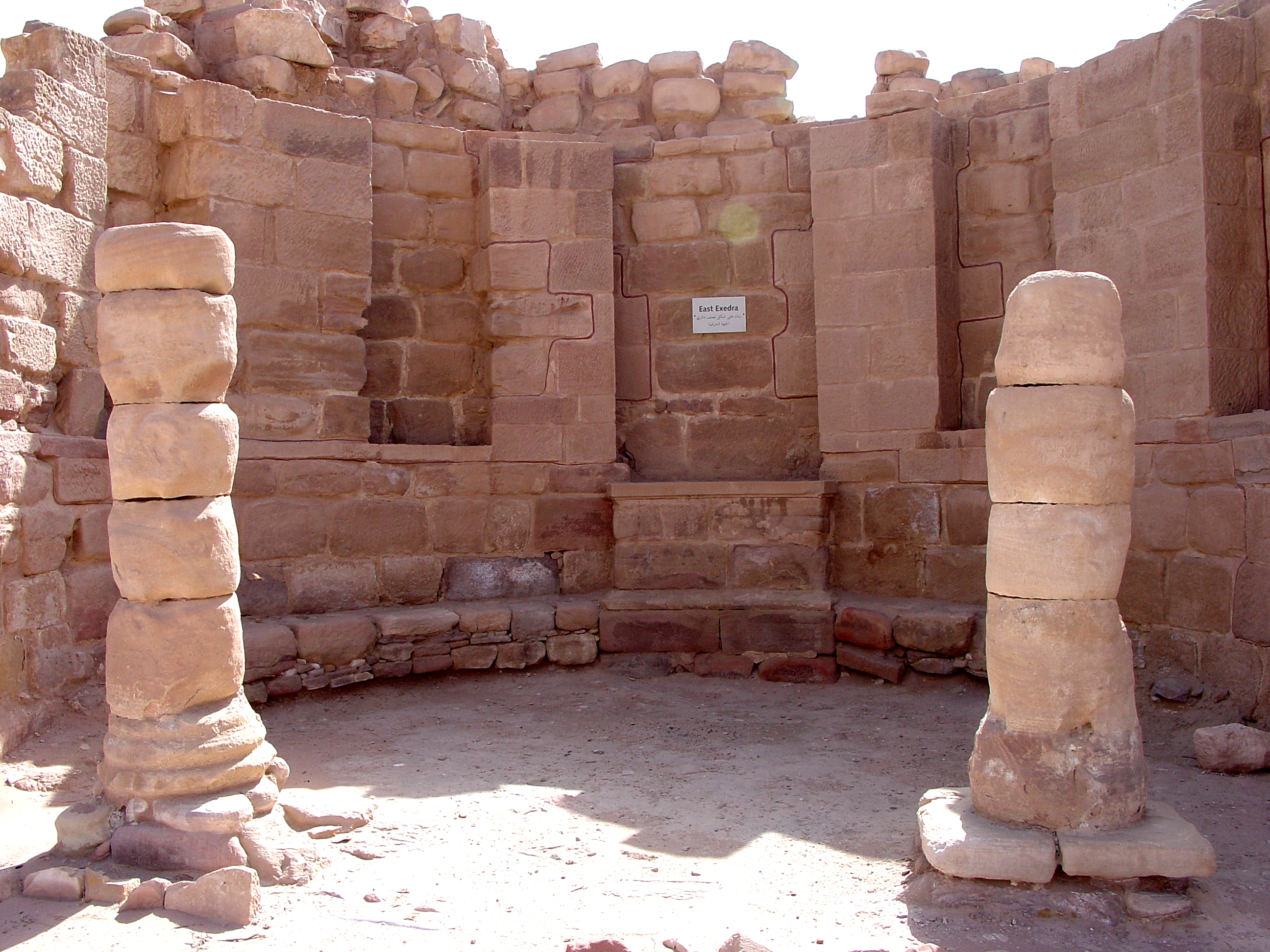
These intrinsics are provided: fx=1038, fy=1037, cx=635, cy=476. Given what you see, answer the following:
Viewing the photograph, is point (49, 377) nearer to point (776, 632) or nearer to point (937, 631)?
point (776, 632)

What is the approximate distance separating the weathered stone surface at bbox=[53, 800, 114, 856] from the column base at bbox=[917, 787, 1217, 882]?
9.69 ft

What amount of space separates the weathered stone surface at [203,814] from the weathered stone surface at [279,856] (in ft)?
0.16

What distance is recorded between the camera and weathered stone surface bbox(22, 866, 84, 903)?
354 cm

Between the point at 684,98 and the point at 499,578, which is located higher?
the point at 684,98

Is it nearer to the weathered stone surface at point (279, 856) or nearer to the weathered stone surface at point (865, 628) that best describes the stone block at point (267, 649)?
the weathered stone surface at point (279, 856)

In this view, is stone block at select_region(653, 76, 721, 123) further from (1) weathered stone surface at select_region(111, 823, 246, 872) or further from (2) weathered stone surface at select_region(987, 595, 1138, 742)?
(1) weathered stone surface at select_region(111, 823, 246, 872)

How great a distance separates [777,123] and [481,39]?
7.22ft

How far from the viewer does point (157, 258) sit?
13.0 feet

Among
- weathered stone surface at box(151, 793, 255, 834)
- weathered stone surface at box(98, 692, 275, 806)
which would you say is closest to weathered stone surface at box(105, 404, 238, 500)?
weathered stone surface at box(98, 692, 275, 806)

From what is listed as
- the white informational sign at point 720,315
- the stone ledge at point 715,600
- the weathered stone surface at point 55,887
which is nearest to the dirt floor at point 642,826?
the weathered stone surface at point 55,887

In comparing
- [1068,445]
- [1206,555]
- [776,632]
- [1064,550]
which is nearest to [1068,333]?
[1068,445]

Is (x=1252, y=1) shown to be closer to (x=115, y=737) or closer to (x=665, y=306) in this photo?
(x=665, y=306)

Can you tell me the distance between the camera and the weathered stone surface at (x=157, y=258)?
3957 millimetres

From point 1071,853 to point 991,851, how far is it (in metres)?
0.26
